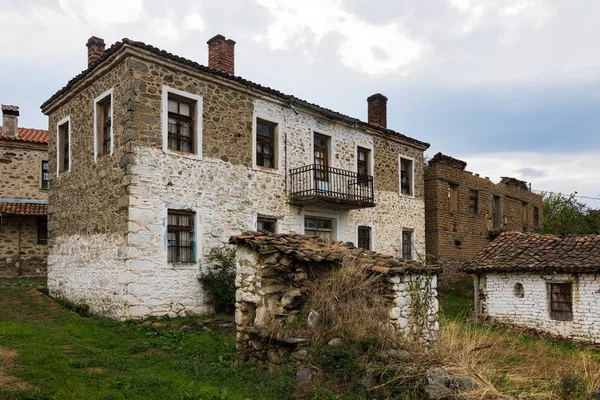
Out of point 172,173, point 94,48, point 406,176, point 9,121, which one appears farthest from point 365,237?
point 9,121

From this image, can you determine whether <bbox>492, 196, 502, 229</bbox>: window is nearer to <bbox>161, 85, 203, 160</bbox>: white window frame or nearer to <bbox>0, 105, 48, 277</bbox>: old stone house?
<bbox>161, 85, 203, 160</bbox>: white window frame

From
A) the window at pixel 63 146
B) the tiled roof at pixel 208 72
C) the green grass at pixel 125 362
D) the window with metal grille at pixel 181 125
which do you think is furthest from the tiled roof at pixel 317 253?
the window at pixel 63 146

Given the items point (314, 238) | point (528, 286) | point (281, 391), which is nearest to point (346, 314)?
point (281, 391)

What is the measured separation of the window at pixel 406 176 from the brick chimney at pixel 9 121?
17106mm

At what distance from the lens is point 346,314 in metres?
6.97

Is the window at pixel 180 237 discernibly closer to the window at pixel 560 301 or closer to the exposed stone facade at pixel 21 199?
the window at pixel 560 301

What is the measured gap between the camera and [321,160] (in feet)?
53.3

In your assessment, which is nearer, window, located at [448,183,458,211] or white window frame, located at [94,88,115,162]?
white window frame, located at [94,88,115,162]

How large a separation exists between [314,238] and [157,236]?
4434 millimetres

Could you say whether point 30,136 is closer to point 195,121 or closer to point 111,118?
point 111,118

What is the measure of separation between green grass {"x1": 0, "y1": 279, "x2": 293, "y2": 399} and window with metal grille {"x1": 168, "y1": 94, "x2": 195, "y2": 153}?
4502 mm

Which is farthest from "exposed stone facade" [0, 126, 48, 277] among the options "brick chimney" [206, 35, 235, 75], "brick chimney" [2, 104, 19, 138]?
"brick chimney" [206, 35, 235, 75]

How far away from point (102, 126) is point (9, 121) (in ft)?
38.0

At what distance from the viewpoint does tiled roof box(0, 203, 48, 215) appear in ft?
61.5
